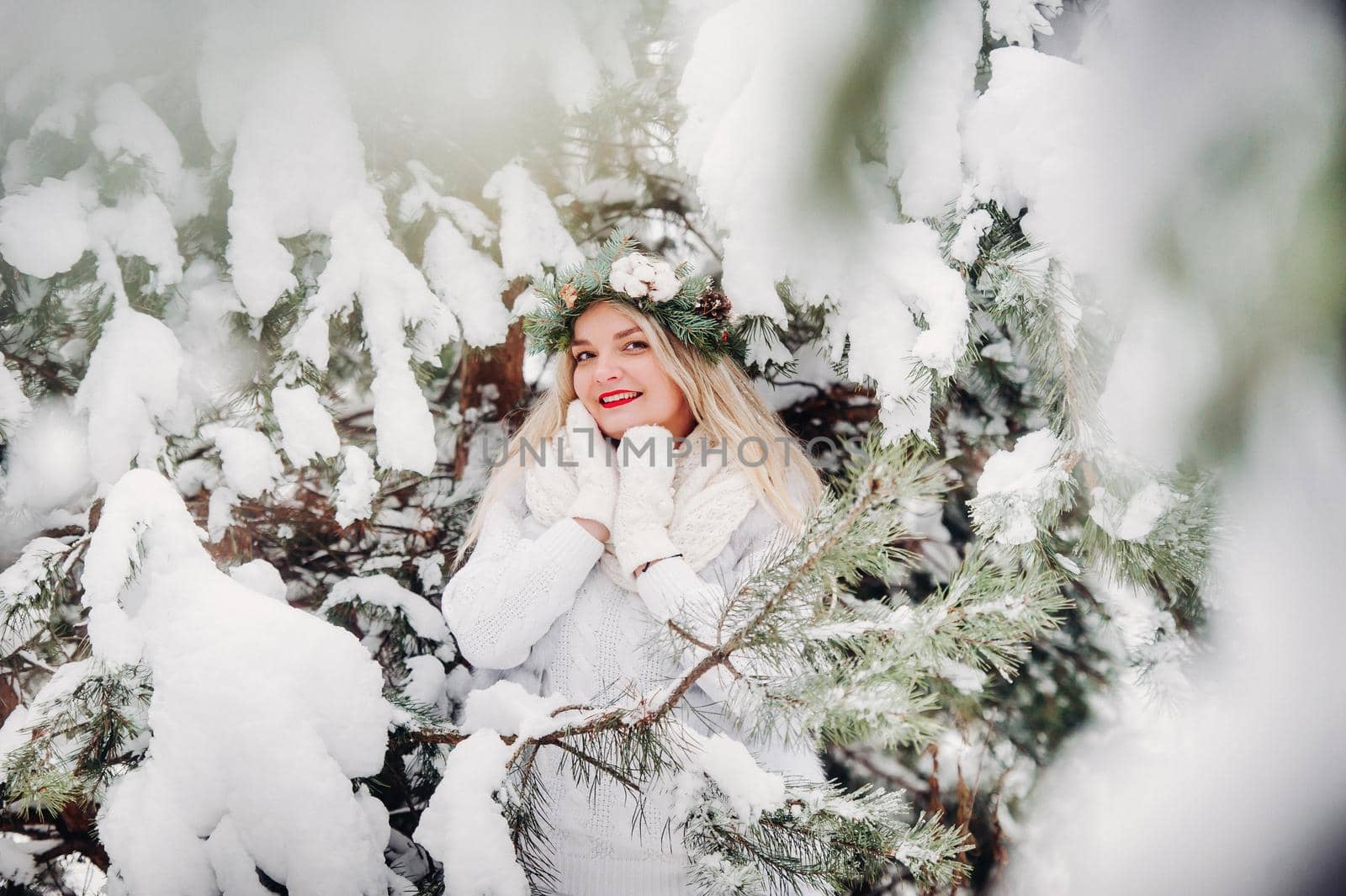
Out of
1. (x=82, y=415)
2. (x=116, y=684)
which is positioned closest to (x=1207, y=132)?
(x=116, y=684)

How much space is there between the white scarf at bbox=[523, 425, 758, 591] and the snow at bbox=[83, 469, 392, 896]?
2.55 ft

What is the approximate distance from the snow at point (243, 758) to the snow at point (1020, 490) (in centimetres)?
106

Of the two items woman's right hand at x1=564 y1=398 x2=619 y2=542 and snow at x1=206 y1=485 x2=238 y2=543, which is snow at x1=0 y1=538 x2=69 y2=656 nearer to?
snow at x1=206 y1=485 x2=238 y2=543

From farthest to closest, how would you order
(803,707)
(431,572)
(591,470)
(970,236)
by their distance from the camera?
(431,572) < (591,470) < (970,236) < (803,707)

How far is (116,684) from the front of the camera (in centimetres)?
140

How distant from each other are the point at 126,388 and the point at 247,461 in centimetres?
28

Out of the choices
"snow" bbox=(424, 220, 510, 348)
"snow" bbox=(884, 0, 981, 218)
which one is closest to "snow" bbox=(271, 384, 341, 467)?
"snow" bbox=(424, 220, 510, 348)

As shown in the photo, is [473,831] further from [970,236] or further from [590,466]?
[970,236]

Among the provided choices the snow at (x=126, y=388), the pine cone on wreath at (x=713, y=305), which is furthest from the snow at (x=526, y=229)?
the snow at (x=126, y=388)

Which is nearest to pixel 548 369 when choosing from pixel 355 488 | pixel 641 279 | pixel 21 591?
pixel 641 279

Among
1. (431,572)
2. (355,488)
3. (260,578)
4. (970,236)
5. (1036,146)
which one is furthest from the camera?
(431,572)

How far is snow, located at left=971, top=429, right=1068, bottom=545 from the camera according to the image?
3.88 ft

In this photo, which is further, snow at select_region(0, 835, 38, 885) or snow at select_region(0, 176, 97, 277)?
snow at select_region(0, 835, 38, 885)

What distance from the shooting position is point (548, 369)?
8.50ft
